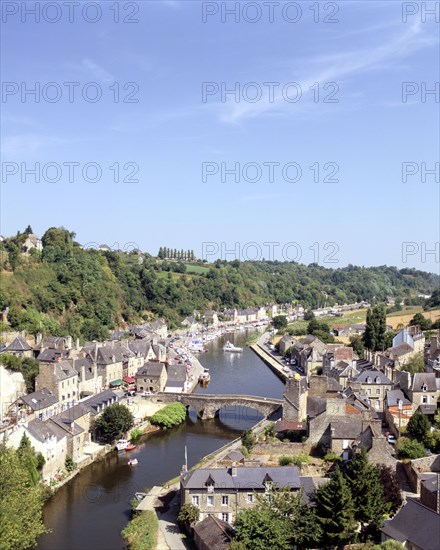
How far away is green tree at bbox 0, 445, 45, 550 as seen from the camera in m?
21.6

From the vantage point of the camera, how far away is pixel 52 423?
107 feet

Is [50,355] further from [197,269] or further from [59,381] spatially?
[197,269]

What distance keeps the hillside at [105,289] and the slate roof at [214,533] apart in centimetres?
3825

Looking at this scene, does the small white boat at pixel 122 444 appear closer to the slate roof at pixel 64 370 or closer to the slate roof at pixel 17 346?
the slate roof at pixel 64 370

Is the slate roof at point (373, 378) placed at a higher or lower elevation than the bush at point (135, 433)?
higher

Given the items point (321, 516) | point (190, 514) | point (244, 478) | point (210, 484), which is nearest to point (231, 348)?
point (244, 478)

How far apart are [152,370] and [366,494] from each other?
28243 millimetres

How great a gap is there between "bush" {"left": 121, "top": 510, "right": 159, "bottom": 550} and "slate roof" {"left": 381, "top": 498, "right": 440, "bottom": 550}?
30.2 ft

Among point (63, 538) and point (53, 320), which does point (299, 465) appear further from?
point (53, 320)

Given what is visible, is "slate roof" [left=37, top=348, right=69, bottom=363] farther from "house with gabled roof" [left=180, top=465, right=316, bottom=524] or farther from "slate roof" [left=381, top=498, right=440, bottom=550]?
"slate roof" [left=381, top=498, right=440, bottom=550]

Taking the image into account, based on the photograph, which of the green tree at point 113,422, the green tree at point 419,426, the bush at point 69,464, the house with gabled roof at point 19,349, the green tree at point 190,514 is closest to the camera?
the green tree at point 190,514

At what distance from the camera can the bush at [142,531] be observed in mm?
23734

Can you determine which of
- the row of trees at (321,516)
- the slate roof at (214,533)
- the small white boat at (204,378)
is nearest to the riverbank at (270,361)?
the small white boat at (204,378)

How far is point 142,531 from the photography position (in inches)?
977
